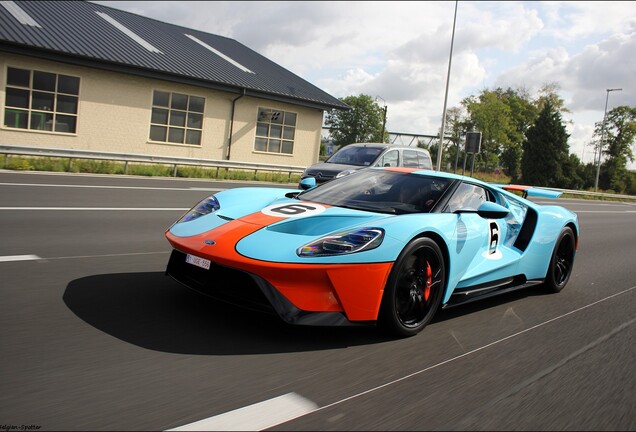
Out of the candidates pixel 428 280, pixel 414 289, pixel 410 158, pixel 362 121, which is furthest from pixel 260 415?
pixel 362 121

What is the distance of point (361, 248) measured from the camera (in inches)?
143

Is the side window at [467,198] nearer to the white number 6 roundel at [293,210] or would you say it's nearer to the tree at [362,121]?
the white number 6 roundel at [293,210]

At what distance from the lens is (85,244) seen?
6148 mm

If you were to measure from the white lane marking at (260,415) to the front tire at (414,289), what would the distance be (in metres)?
1.11

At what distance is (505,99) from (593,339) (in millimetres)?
77724

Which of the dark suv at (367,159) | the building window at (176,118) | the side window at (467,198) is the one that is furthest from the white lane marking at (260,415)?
the building window at (176,118)

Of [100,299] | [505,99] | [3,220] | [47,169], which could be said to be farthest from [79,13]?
[505,99]

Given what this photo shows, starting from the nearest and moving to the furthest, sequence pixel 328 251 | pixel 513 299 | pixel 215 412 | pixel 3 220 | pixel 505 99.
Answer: pixel 215 412
pixel 328 251
pixel 513 299
pixel 3 220
pixel 505 99

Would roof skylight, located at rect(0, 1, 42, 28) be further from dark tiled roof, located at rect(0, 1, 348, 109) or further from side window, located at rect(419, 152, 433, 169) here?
side window, located at rect(419, 152, 433, 169)

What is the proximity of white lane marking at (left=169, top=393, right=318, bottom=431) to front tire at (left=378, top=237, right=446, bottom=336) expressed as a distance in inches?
43.7

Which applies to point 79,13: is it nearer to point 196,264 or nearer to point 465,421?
point 196,264

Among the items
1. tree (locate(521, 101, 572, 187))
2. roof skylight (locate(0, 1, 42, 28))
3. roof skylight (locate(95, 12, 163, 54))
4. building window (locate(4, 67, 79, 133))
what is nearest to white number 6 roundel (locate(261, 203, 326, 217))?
building window (locate(4, 67, 79, 133))

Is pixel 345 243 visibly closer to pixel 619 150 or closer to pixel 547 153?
pixel 547 153

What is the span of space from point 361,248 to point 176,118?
2041 centimetres
